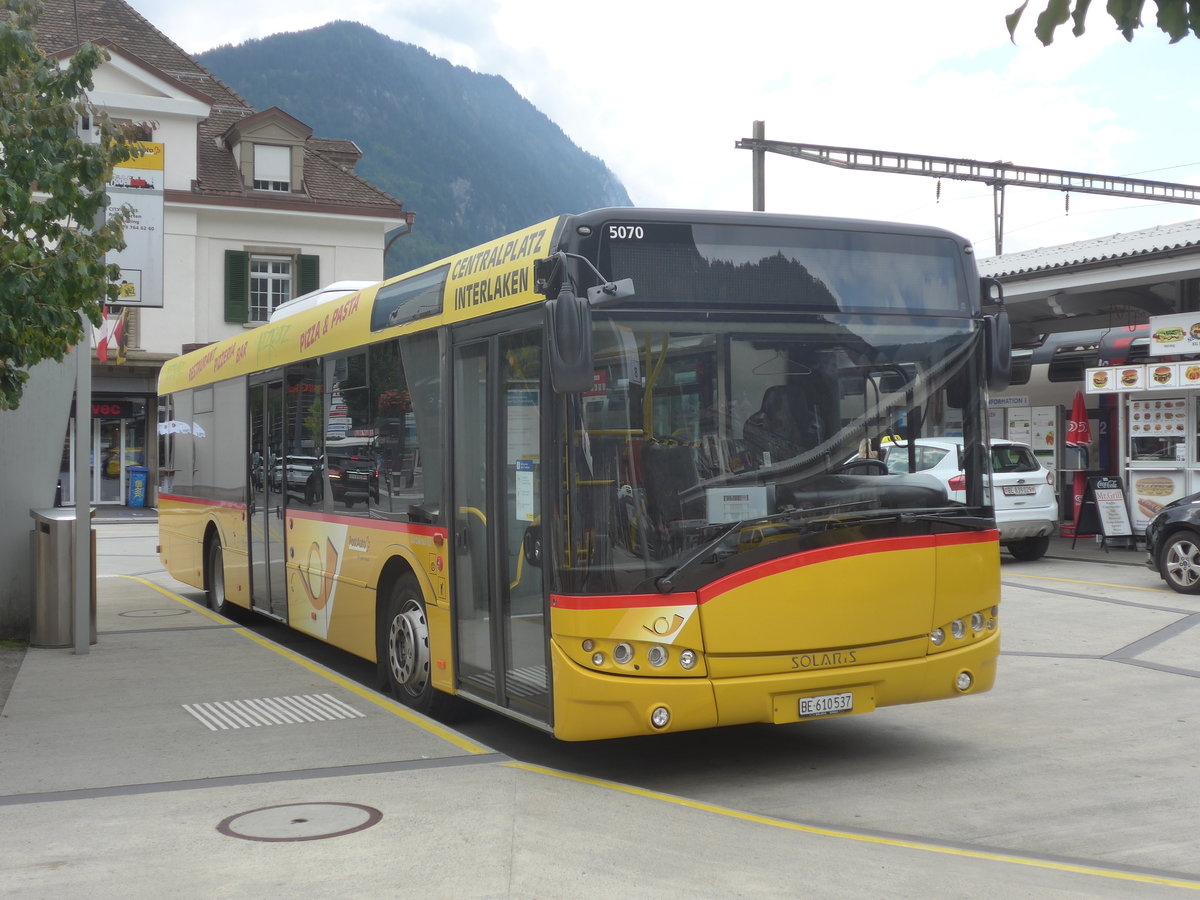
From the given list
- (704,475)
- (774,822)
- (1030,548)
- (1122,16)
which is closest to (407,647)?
(704,475)

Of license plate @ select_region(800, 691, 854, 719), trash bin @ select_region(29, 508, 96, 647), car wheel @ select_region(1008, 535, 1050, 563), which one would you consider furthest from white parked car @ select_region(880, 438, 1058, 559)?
license plate @ select_region(800, 691, 854, 719)

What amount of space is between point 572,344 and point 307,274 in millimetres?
32528

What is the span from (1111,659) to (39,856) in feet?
27.4

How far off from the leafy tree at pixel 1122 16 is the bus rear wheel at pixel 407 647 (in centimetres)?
595

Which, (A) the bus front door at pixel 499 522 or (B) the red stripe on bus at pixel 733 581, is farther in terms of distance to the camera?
(A) the bus front door at pixel 499 522

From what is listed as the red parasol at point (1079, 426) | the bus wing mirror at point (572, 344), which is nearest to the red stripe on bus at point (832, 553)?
the bus wing mirror at point (572, 344)

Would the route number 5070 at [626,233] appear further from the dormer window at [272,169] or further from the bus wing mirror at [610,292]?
the dormer window at [272,169]

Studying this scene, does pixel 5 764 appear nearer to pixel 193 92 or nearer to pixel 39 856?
pixel 39 856

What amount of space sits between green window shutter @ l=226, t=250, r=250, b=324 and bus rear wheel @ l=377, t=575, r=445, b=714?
28837mm

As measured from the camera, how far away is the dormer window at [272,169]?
3769 cm

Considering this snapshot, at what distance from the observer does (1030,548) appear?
63.9 ft

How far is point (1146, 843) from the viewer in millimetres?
5906

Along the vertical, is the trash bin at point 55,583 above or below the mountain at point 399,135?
below

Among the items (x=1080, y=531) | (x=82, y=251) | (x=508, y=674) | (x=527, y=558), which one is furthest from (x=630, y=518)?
(x=1080, y=531)
